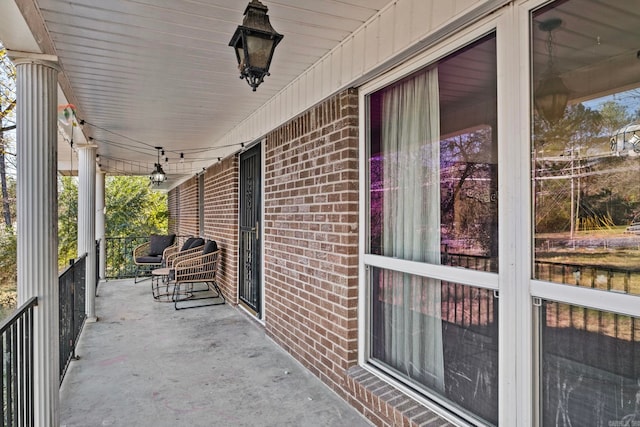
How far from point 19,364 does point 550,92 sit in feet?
9.26

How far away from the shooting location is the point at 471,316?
1873mm

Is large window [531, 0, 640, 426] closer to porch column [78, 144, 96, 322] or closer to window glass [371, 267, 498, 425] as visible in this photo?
window glass [371, 267, 498, 425]

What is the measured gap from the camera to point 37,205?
2236mm

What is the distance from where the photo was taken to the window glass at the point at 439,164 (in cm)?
182

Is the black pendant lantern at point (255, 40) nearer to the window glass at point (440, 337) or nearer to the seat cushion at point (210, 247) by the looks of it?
the window glass at point (440, 337)

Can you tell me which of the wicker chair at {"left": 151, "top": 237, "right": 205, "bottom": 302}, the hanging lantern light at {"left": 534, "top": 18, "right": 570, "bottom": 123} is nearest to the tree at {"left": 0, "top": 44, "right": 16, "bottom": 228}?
the wicker chair at {"left": 151, "top": 237, "right": 205, "bottom": 302}

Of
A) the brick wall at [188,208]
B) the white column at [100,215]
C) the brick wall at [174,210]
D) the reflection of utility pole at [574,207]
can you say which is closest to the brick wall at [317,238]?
the reflection of utility pole at [574,207]

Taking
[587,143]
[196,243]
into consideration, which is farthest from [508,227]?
[196,243]

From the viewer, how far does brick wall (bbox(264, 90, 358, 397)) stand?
270cm

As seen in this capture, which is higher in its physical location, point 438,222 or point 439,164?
point 439,164

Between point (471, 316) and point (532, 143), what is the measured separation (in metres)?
0.85

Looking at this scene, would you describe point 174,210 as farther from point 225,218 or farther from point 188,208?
point 225,218

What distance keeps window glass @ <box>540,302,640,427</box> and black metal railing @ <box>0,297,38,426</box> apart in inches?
90.0

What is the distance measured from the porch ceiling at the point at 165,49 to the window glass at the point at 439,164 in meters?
0.59
